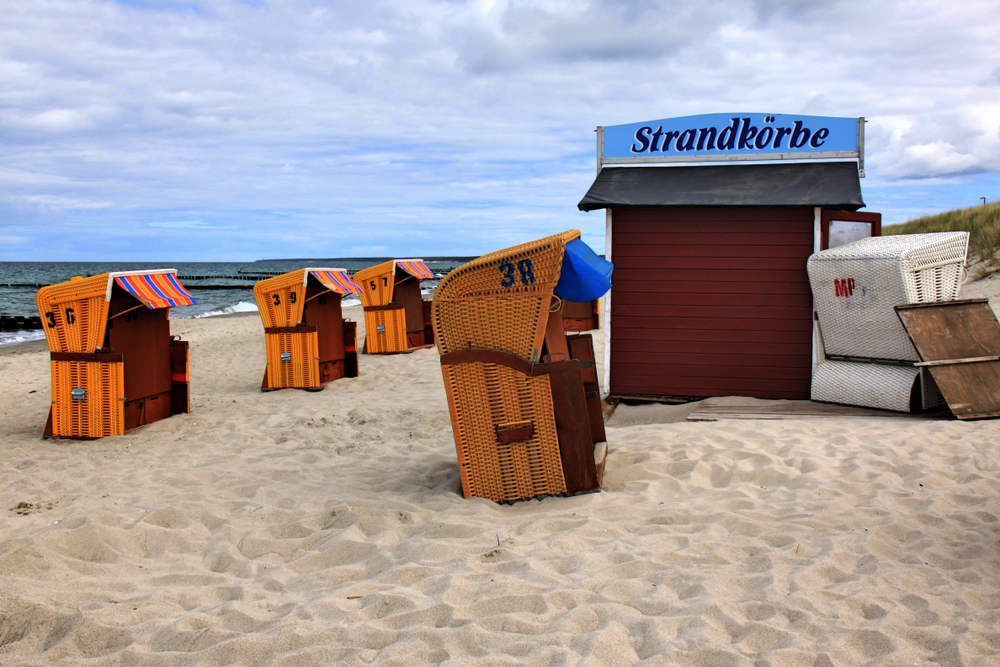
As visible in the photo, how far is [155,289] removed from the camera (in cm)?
718

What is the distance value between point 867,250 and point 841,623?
19.7 ft

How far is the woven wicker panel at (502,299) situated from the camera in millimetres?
4328

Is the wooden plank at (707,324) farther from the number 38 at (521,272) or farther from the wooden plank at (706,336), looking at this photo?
the number 38 at (521,272)

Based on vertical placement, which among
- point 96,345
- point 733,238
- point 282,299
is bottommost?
point 96,345

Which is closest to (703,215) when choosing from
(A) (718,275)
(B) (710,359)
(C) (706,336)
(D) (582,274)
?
(A) (718,275)

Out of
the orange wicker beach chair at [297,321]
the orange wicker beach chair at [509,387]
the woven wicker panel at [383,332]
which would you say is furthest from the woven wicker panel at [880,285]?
the woven wicker panel at [383,332]

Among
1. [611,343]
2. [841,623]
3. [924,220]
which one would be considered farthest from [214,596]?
[924,220]

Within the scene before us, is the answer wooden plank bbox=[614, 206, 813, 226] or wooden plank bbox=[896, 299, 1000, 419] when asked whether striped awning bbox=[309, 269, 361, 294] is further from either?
wooden plank bbox=[896, 299, 1000, 419]

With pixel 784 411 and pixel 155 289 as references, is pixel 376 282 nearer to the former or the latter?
pixel 155 289

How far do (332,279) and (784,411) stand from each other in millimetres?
6448

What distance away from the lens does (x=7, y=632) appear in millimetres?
2932

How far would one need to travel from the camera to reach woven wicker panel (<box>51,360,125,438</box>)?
6988 millimetres

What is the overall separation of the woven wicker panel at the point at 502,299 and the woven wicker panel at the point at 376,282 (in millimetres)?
9005

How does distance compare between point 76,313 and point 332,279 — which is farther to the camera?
point 332,279
